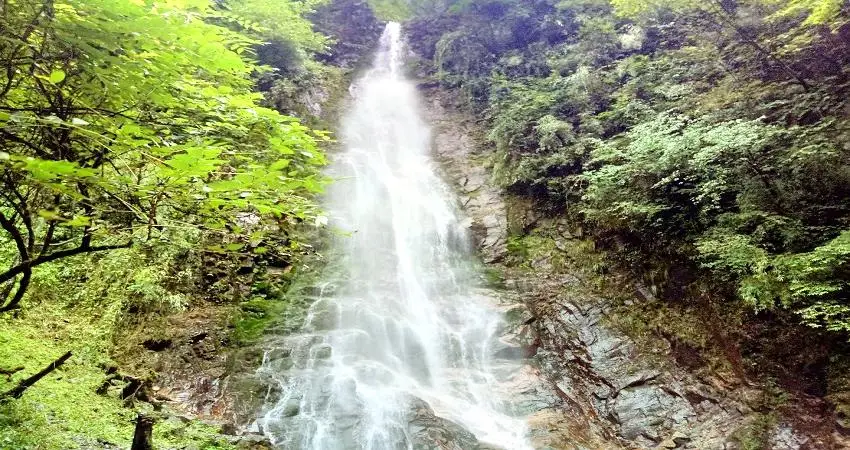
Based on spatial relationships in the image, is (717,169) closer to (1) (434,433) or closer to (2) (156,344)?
(1) (434,433)

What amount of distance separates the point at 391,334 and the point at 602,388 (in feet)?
13.7

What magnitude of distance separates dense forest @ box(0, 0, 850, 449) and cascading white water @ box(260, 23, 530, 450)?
A: 1081 millimetres

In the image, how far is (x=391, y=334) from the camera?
32.8 feet

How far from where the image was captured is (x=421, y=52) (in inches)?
1019

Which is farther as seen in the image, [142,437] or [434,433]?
[434,433]

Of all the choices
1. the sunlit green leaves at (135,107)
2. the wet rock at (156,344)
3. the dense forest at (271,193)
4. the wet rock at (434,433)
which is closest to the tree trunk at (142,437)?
the dense forest at (271,193)

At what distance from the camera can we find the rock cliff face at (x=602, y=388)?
7332 millimetres

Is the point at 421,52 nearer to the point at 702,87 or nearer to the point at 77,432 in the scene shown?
the point at 702,87

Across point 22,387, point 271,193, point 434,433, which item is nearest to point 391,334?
point 434,433

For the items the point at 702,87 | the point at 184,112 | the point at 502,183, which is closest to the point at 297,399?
the point at 184,112

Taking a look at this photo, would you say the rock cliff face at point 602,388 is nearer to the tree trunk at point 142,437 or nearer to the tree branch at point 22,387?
the tree trunk at point 142,437

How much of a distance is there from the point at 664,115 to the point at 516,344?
5.74 metres

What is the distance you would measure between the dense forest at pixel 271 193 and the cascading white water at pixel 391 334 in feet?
3.55

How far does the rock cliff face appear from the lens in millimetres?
7332
